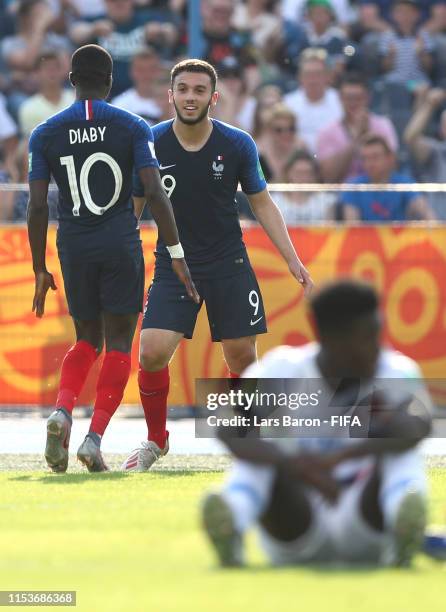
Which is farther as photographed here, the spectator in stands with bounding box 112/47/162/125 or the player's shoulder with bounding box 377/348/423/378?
the spectator in stands with bounding box 112/47/162/125

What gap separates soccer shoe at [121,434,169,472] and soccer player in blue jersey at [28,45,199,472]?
0.23m

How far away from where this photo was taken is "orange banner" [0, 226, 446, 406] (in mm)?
13594

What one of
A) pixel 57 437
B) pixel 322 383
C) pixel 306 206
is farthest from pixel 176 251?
pixel 306 206

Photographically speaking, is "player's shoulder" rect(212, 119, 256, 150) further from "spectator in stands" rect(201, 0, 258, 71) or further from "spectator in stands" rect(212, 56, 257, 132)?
"spectator in stands" rect(201, 0, 258, 71)

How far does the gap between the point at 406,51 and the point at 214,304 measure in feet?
35.0

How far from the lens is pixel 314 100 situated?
18172mm

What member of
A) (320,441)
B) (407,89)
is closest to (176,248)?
(320,441)

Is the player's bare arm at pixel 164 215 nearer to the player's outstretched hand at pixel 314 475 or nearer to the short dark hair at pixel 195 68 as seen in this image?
the short dark hair at pixel 195 68

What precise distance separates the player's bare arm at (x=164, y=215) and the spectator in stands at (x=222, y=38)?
33.1 feet

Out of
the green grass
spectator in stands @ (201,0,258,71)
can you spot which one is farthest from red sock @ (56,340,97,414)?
spectator in stands @ (201,0,258,71)

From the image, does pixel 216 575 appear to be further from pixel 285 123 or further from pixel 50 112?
pixel 50 112

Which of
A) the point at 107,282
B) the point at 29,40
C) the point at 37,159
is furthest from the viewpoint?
the point at 29,40

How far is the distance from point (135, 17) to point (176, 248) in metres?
11.3

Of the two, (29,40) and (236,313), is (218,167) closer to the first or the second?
(236,313)
